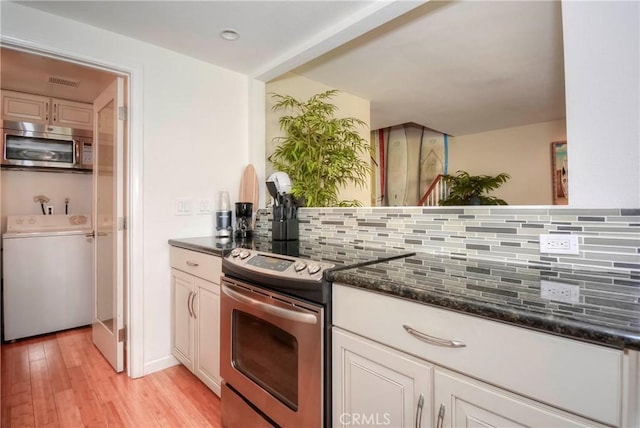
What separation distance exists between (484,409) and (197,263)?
1.55 m

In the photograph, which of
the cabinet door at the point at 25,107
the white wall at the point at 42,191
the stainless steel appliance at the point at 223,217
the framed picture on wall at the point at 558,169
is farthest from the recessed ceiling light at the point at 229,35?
the framed picture on wall at the point at 558,169

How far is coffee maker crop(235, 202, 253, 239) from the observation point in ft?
7.50

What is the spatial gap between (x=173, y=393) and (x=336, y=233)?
4.32ft

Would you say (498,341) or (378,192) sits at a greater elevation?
(378,192)

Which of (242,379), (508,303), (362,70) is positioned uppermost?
(362,70)

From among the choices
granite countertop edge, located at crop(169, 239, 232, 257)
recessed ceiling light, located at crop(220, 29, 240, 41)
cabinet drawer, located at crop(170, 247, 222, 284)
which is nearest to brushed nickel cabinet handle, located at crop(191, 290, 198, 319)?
cabinet drawer, located at crop(170, 247, 222, 284)

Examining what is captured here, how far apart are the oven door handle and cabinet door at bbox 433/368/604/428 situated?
0.46 metres

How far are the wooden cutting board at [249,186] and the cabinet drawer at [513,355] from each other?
5.24 feet

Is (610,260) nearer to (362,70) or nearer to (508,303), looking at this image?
(508,303)

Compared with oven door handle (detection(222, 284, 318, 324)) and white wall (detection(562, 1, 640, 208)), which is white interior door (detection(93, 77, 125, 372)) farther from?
white wall (detection(562, 1, 640, 208))

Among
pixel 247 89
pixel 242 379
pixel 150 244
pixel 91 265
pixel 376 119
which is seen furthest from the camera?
pixel 376 119

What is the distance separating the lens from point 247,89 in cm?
255

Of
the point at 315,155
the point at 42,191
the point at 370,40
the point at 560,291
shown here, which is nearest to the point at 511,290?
the point at 560,291

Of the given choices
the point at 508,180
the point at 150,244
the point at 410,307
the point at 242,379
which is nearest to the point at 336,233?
the point at 242,379
